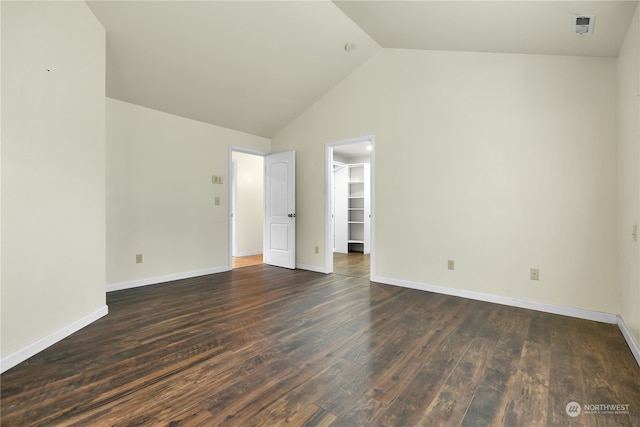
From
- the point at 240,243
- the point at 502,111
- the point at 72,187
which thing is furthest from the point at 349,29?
the point at 240,243

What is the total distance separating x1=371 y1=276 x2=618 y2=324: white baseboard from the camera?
269 cm

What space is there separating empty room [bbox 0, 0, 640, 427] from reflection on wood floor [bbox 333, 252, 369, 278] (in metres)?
0.18

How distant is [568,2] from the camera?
204 centimetres

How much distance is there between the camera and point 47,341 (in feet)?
7.00

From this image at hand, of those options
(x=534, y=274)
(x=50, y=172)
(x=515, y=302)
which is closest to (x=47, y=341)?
(x=50, y=172)

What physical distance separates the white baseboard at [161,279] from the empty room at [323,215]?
0.09 ft

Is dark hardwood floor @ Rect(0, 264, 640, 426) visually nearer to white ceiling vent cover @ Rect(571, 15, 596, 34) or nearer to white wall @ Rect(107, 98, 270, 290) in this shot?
white wall @ Rect(107, 98, 270, 290)

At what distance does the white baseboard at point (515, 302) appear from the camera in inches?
106

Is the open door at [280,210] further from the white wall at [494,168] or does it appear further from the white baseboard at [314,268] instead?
the white wall at [494,168]

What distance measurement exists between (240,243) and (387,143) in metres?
3.86

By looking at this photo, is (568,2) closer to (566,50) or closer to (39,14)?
(566,50)

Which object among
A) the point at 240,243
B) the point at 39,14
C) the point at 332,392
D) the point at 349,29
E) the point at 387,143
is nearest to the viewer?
the point at 332,392

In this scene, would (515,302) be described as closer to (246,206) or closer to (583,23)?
(583,23)

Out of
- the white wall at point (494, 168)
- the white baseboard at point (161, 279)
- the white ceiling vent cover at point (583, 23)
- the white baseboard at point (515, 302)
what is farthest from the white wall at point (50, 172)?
the white ceiling vent cover at point (583, 23)
